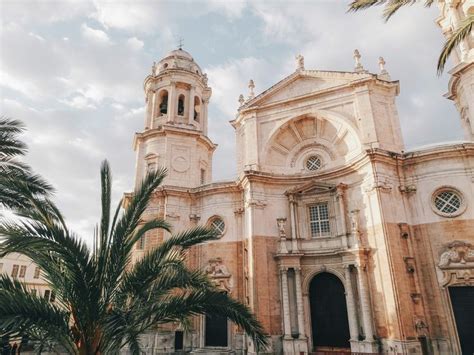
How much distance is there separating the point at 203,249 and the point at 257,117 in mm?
9717

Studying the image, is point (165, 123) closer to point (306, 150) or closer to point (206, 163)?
point (206, 163)

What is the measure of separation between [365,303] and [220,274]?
849 centimetres

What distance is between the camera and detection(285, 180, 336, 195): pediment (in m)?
21.3

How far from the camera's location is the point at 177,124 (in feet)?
87.1

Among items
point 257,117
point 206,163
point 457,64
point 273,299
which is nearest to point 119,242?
point 273,299

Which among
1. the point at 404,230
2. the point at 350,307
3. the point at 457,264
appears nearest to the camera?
the point at 457,264

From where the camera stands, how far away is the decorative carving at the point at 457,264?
1683cm

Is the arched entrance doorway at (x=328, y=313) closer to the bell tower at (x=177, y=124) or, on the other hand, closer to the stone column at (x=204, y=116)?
the bell tower at (x=177, y=124)

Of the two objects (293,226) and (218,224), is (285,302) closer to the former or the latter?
(293,226)

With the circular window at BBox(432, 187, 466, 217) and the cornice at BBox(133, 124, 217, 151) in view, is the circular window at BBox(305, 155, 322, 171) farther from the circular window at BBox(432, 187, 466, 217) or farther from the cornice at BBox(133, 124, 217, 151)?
the cornice at BBox(133, 124, 217, 151)

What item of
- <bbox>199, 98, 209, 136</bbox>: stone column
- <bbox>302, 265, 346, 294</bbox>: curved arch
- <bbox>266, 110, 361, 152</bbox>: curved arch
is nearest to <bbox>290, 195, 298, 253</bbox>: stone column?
<bbox>302, 265, 346, 294</bbox>: curved arch

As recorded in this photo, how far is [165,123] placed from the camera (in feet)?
86.8

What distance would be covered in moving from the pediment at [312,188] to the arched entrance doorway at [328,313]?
4.91 m

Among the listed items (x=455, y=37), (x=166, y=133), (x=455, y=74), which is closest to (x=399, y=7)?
(x=455, y=37)
